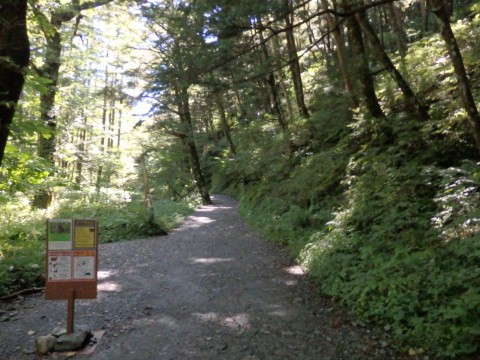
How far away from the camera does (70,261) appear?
15.1 feet

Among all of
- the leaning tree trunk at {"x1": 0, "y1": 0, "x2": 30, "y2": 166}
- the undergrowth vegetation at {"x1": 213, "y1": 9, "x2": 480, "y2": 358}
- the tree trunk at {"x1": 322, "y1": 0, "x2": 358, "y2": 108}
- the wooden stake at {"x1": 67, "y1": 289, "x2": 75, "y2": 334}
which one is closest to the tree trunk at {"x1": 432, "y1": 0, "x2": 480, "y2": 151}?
the undergrowth vegetation at {"x1": 213, "y1": 9, "x2": 480, "y2": 358}

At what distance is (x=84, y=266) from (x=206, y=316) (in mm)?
1856

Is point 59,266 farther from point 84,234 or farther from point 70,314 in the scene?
point 70,314

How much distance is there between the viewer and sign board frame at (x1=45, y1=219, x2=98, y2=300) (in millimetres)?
4543

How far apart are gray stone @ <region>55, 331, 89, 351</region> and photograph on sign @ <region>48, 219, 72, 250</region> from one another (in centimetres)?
104

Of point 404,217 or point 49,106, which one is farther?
point 49,106

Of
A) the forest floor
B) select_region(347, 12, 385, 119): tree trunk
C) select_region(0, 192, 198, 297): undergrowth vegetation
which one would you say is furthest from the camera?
select_region(347, 12, 385, 119): tree trunk

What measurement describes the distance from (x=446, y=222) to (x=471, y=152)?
2.37m

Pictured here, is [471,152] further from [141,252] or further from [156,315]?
[141,252]

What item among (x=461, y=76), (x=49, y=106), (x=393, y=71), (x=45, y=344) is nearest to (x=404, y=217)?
(x=461, y=76)

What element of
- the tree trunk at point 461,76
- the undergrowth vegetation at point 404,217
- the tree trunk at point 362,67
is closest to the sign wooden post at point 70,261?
the undergrowth vegetation at point 404,217

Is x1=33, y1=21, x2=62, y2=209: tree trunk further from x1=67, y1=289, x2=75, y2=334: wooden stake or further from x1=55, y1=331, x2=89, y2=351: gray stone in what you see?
x1=55, y1=331, x2=89, y2=351: gray stone

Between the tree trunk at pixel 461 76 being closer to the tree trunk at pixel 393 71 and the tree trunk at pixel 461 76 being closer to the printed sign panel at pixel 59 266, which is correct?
the tree trunk at pixel 393 71

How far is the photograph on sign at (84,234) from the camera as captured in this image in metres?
4.64
